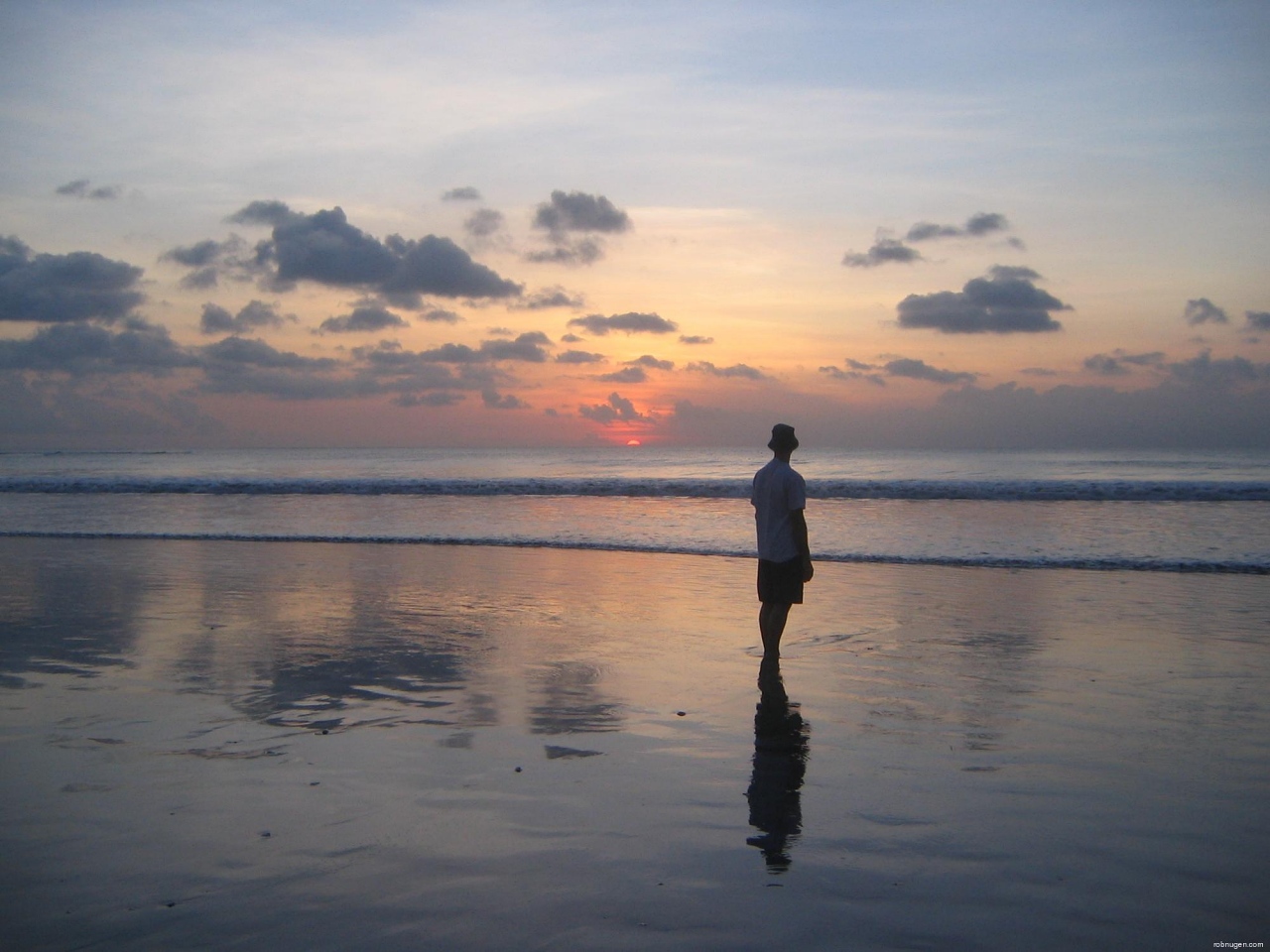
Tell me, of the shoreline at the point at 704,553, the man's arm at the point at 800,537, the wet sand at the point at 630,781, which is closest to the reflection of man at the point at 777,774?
the wet sand at the point at 630,781

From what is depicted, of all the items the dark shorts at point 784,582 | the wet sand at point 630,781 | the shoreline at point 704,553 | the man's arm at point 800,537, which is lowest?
the wet sand at point 630,781

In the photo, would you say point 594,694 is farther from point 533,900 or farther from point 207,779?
point 533,900

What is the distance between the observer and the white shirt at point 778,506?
7.53 metres

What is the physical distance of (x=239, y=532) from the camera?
1933 centimetres

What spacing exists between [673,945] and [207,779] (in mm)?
2910

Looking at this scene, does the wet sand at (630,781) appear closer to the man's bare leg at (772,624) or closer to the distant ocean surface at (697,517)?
the man's bare leg at (772,624)

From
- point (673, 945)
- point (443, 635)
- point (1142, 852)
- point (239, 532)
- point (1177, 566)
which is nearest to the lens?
point (673, 945)

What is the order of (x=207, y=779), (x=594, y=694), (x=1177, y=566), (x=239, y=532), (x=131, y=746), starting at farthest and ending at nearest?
(x=239, y=532) < (x=1177, y=566) < (x=594, y=694) < (x=131, y=746) < (x=207, y=779)

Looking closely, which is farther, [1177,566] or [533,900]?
[1177,566]

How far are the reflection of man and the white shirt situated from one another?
116cm

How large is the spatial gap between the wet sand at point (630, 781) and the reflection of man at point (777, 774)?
25 mm

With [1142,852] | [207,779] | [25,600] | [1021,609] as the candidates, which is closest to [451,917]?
[207,779]

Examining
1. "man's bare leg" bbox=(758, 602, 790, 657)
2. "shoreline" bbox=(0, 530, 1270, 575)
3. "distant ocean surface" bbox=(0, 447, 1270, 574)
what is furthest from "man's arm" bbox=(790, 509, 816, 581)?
"distant ocean surface" bbox=(0, 447, 1270, 574)

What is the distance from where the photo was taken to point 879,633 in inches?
358
